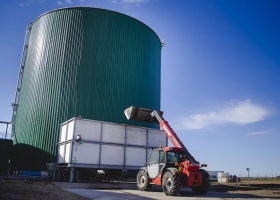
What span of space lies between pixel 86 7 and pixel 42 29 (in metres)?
5.66

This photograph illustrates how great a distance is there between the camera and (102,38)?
79.5 ft

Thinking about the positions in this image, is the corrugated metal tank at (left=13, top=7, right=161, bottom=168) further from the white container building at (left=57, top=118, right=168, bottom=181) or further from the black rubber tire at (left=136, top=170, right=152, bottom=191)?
the black rubber tire at (left=136, top=170, right=152, bottom=191)

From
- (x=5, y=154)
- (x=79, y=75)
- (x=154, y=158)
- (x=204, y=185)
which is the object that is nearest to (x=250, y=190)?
(x=204, y=185)

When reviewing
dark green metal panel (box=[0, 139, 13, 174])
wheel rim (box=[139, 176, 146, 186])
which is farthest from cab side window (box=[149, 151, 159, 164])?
dark green metal panel (box=[0, 139, 13, 174])

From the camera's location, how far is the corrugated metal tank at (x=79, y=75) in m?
22.2

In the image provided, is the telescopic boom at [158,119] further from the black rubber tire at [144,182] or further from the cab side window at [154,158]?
the black rubber tire at [144,182]

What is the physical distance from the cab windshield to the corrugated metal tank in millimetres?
11515

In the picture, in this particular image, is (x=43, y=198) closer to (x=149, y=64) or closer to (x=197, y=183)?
(x=197, y=183)

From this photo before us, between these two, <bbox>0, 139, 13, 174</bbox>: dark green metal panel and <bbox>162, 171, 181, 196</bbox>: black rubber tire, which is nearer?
<bbox>162, 171, 181, 196</bbox>: black rubber tire

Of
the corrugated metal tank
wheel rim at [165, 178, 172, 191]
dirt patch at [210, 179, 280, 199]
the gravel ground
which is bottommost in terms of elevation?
dirt patch at [210, 179, 280, 199]

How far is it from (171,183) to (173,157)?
66.2 inches

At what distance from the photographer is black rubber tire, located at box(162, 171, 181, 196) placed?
10.3 meters

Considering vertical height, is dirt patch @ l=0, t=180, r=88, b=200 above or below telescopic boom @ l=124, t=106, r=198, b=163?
below

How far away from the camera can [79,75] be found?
74.4 ft
